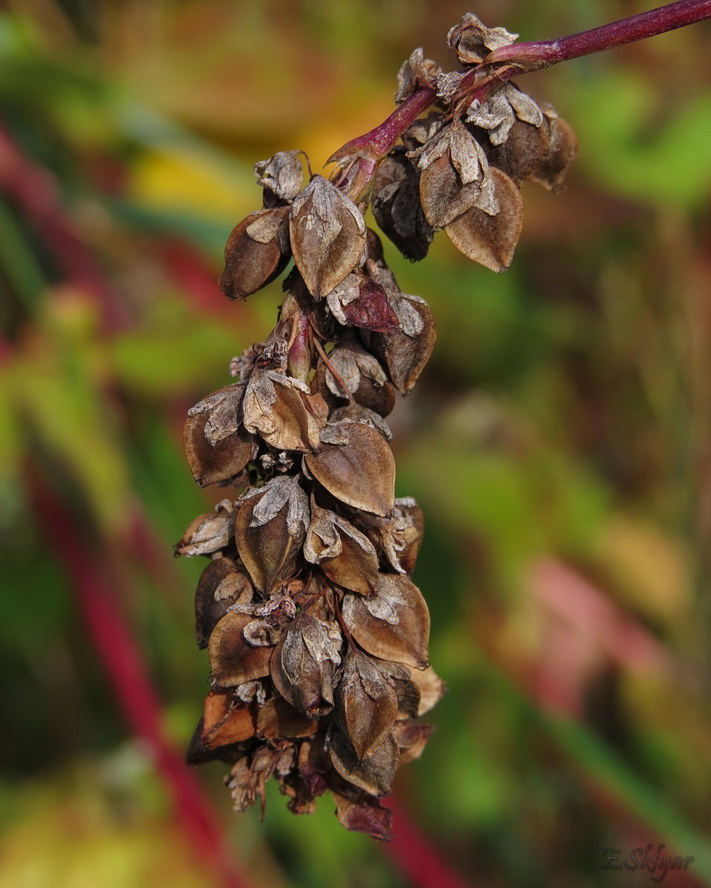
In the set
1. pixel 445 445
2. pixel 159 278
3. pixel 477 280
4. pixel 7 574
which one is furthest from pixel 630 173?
pixel 7 574

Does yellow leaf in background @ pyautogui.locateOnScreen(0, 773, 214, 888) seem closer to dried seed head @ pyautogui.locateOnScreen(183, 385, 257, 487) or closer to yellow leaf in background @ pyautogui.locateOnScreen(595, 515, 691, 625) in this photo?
yellow leaf in background @ pyautogui.locateOnScreen(595, 515, 691, 625)

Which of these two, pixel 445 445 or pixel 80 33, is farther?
pixel 80 33

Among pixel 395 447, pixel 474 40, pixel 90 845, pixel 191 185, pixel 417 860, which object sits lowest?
pixel 417 860

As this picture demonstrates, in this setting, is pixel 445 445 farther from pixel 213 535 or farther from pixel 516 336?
pixel 213 535

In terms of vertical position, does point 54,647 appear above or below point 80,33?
below

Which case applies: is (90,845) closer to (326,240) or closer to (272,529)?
(272,529)

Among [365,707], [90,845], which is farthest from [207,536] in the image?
[90,845]
